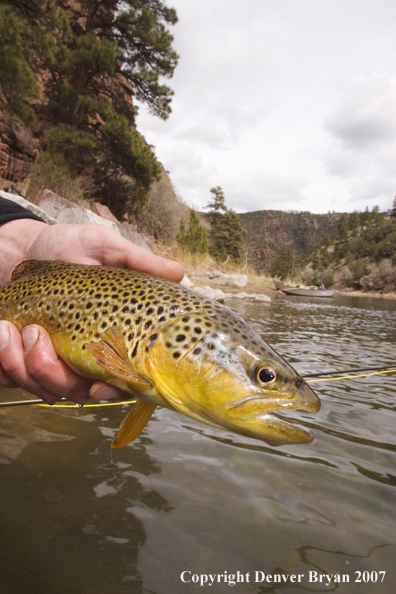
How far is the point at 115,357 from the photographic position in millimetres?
2037

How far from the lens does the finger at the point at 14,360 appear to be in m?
2.49

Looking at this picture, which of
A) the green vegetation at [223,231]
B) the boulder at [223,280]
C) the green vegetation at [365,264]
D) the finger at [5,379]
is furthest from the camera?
the green vegetation at [365,264]

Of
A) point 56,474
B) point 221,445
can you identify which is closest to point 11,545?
point 56,474

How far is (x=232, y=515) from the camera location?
2.70 m

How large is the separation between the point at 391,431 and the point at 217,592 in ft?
10.8

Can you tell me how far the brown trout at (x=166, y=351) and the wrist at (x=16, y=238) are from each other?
126cm

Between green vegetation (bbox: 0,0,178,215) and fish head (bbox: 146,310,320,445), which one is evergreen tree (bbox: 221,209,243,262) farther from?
fish head (bbox: 146,310,320,445)

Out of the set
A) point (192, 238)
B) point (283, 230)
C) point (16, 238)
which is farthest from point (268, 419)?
point (283, 230)

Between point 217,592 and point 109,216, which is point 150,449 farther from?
point 109,216

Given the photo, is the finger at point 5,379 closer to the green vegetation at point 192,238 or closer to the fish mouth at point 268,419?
the fish mouth at point 268,419

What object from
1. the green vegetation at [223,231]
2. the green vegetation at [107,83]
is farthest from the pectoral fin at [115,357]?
the green vegetation at [223,231]

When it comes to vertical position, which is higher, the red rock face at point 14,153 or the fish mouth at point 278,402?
the red rock face at point 14,153

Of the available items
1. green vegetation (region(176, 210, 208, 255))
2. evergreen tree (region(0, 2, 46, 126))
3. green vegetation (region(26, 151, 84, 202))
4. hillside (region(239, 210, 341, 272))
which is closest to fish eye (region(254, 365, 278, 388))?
evergreen tree (region(0, 2, 46, 126))

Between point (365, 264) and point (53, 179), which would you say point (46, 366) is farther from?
point (365, 264)
